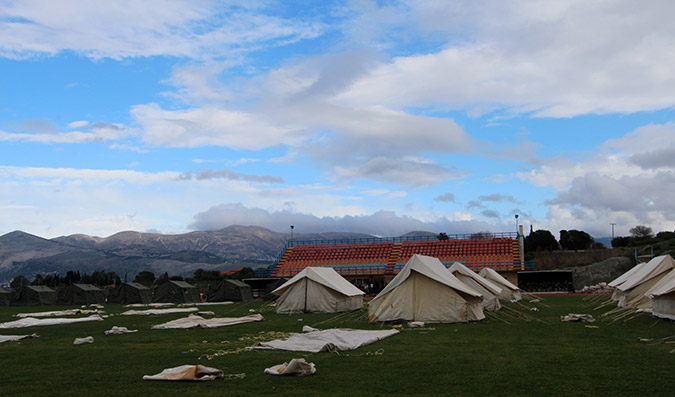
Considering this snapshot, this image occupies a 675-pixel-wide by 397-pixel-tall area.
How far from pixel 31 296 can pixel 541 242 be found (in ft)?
227

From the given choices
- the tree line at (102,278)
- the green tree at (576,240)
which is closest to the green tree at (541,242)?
the green tree at (576,240)

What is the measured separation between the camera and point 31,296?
1439 inches

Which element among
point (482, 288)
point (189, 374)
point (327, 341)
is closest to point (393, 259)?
point (482, 288)

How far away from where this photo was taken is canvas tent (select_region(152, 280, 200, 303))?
36.0 metres

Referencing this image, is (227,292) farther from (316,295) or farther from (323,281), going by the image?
(323,281)

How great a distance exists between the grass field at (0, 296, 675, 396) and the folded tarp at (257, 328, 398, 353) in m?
0.42

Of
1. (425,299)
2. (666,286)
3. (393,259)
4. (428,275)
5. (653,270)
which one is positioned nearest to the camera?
(666,286)

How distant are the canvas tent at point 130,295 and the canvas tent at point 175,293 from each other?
655 mm

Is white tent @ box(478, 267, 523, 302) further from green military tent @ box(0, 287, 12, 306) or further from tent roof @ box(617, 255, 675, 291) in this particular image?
green military tent @ box(0, 287, 12, 306)

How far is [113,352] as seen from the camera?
11273 millimetres

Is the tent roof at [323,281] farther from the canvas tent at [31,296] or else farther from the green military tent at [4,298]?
the green military tent at [4,298]

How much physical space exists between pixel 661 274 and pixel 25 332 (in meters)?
21.1

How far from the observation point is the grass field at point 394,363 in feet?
23.9

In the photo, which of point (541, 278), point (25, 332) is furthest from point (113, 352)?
point (541, 278)
